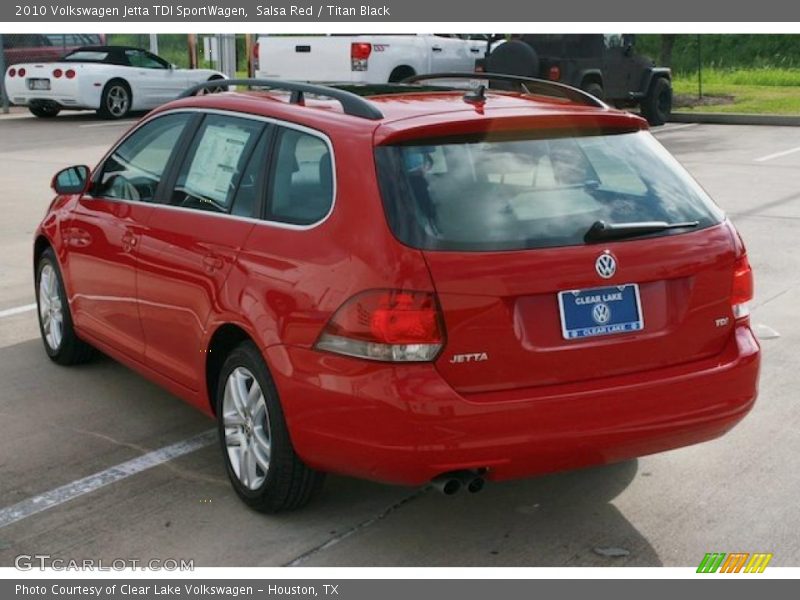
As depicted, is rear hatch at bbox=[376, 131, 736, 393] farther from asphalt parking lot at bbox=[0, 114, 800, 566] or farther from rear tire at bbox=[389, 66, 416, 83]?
rear tire at bbox=[389, 66, 416, 83]

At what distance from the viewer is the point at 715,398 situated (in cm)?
432

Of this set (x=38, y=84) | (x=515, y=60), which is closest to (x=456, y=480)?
(x=515, y=60)

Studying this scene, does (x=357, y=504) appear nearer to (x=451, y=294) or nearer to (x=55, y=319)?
(x=451, y=294)

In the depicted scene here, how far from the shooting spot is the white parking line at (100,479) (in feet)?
15.2

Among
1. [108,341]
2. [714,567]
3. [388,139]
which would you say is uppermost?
[388,139]

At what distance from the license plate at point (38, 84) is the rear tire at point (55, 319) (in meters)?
15.6

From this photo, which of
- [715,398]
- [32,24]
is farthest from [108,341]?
[32,24]

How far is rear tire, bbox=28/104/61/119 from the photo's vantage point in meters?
22.4

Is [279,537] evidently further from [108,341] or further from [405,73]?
[405,73]

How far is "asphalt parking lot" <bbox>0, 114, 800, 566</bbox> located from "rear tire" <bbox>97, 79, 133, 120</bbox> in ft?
52.6

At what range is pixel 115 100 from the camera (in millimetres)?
22141

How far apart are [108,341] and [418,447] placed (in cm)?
247

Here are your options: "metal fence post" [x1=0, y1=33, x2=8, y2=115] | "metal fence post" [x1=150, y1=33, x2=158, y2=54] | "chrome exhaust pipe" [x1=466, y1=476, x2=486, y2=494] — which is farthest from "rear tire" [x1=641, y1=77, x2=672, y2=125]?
"chrome exhaust pipe" [x1=466, y1=476, x2=486, y2=494]

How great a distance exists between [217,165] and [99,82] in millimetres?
17517
